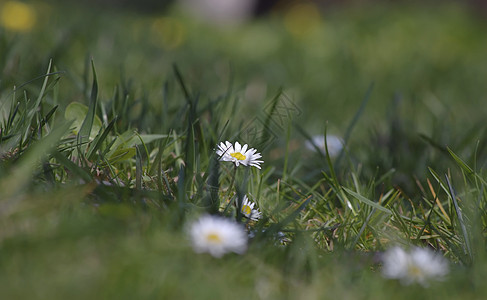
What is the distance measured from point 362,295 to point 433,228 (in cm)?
46

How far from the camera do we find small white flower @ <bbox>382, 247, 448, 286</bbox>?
112 cm

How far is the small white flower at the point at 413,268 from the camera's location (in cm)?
112

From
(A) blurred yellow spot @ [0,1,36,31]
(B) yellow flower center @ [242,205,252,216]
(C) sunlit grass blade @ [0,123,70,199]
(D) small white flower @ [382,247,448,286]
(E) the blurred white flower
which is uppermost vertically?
(D) small white flower @ [382,247,448,286]

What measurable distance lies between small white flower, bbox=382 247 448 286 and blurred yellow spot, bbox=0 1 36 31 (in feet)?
9.91

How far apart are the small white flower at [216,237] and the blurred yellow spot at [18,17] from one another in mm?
2786

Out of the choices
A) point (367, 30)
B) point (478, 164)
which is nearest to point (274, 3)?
point (367, 30)

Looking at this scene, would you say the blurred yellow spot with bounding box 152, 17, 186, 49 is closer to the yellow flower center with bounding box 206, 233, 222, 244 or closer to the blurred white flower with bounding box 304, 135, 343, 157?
the blurred white flower with bounding box 304, 135, 343, 157

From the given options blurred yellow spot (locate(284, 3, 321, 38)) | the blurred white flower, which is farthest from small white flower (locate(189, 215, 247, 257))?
blurred yellow spot (locate(284, 3, 321, 38))

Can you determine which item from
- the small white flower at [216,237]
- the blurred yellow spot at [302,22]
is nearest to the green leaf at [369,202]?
the small white flower at [216,237]

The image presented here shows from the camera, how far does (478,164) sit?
197 centimetres

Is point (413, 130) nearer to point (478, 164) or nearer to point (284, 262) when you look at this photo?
point (478, 164)

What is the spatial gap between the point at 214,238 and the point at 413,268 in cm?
42

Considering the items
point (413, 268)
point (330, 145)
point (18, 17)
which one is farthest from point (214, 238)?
point (18, 17)

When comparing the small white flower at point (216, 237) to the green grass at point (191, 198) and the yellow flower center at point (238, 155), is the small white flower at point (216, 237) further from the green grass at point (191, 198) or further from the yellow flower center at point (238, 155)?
the yellow flower center at point (238, 155)
